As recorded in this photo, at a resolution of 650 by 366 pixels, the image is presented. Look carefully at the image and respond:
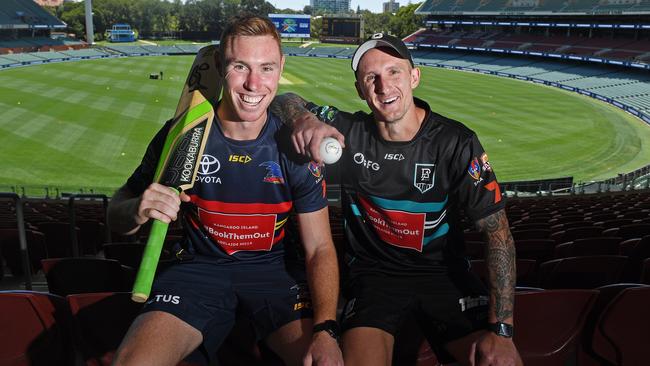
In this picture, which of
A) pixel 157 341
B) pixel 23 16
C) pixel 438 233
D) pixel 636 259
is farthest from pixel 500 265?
pixel 23 16

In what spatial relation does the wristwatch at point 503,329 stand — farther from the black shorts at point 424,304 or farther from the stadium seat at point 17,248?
the stadium seat at point 17,248

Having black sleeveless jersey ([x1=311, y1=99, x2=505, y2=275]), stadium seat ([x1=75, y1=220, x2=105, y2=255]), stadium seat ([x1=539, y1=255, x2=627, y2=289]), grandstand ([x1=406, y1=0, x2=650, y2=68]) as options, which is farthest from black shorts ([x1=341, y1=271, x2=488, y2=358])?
grandstand ([x1=406, y1=0, x2=650, y2=68])

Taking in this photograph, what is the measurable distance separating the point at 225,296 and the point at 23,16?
96900 mm

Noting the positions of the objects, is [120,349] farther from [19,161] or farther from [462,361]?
[19,161]

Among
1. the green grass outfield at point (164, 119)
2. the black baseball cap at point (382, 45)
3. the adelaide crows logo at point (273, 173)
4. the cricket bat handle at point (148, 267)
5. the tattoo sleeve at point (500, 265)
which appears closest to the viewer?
the cricket bat handle at point (148, 267)

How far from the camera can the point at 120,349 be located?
108 inches

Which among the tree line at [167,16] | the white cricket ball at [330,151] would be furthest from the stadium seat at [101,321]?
the tree line at [167,16]

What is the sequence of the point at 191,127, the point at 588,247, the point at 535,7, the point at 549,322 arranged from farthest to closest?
the point at 535,7
the point at 588,247
the point at 191,127
the point at 549,322

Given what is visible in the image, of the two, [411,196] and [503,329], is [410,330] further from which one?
[411,196]

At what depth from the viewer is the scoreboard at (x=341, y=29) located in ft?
329

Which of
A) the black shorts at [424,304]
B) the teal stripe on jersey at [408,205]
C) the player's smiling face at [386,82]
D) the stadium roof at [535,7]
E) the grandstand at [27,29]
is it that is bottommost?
the black shorts at [424,304]

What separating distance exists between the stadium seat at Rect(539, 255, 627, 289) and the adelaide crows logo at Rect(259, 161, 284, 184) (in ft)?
8.97

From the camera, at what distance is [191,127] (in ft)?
10.9

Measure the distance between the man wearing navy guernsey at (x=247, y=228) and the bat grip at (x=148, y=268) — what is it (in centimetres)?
43
